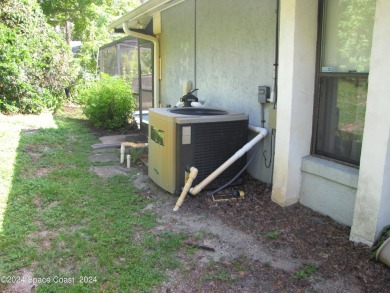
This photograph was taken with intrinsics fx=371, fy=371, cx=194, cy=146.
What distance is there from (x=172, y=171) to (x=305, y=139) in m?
1.46

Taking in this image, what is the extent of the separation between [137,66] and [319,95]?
7007 millimetres

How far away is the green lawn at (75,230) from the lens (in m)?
2.70

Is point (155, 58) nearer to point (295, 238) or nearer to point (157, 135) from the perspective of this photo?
point (157, 135)

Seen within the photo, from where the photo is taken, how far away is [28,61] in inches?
367

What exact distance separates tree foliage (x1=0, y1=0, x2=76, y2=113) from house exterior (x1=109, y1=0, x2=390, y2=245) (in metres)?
6.13

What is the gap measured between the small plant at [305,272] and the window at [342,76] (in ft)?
3.48

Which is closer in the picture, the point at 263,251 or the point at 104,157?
the point at 263,251

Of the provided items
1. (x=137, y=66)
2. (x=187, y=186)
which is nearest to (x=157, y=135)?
(x=187, y=186)

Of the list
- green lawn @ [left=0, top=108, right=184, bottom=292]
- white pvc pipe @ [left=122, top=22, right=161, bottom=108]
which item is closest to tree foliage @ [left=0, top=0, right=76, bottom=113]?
white pvc pipe @ [left=122, top=22, right=161, bottom=108]

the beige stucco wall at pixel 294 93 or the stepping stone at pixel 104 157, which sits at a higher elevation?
the beige stucco wall at pixel 294 93

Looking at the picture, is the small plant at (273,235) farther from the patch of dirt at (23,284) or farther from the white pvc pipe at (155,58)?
the white pvc pipe at (155,58)

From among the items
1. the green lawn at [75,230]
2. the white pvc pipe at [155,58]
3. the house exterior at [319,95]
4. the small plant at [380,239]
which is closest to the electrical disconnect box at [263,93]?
the house exterior at [319,95]

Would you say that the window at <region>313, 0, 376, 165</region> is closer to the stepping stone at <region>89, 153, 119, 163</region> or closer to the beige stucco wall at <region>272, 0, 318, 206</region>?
the beige stucco wall at <region>272, 0, 318, 206</region>

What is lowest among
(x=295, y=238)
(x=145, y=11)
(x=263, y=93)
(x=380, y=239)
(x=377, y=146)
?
(x=295, y=238)
